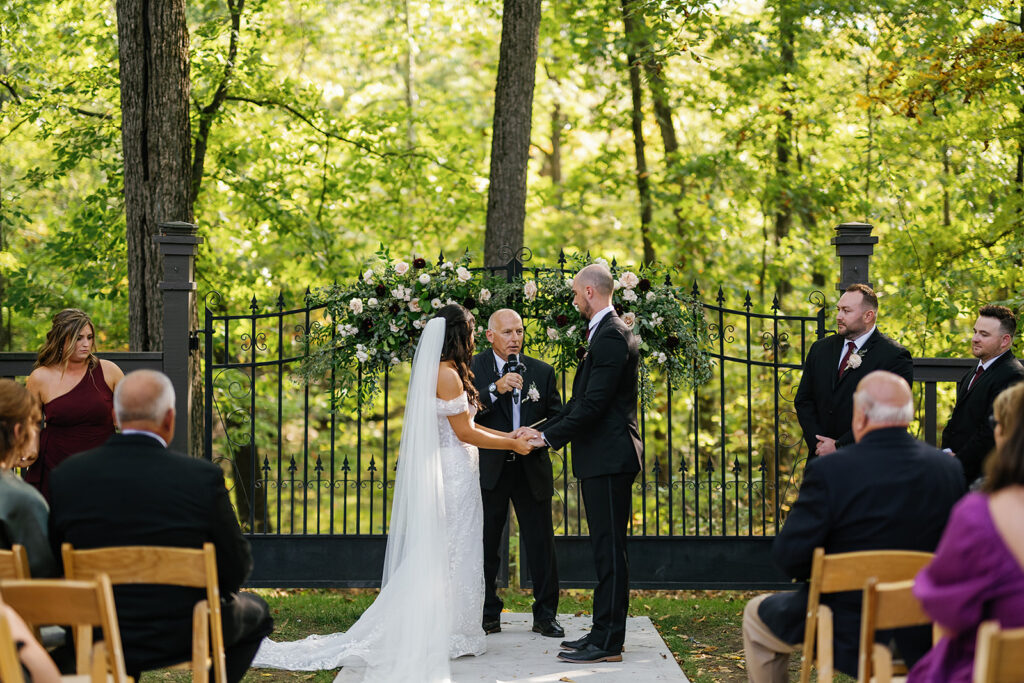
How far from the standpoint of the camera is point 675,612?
24.3ft

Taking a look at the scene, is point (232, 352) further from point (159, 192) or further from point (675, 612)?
point (675, 612)

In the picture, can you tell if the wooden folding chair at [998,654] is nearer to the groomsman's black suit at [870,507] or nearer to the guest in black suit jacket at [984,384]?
the groomsman's black suit at [870,507]

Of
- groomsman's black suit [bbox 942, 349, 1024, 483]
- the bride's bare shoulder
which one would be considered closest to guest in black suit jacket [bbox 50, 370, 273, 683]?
the bride's bare shoulder

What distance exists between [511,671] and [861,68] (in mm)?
11708

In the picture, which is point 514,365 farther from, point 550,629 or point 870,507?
point 870,507

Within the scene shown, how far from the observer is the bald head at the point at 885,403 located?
3.77 meters

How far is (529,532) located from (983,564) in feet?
12.6

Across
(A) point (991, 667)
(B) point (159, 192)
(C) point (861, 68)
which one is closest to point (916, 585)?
(A) point (991, 667)

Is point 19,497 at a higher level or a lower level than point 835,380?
lower

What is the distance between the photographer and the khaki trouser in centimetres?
420

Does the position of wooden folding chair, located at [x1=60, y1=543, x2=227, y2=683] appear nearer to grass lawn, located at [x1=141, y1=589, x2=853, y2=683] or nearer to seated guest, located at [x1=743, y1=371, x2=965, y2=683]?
seated guest, located at [x1=743, y1=371, x2=965, y2=683]

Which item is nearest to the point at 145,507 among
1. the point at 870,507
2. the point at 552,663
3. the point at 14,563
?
the point at 14,563

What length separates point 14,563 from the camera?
3.58m

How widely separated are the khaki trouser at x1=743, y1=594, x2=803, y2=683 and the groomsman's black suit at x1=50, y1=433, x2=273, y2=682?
2.13 m
